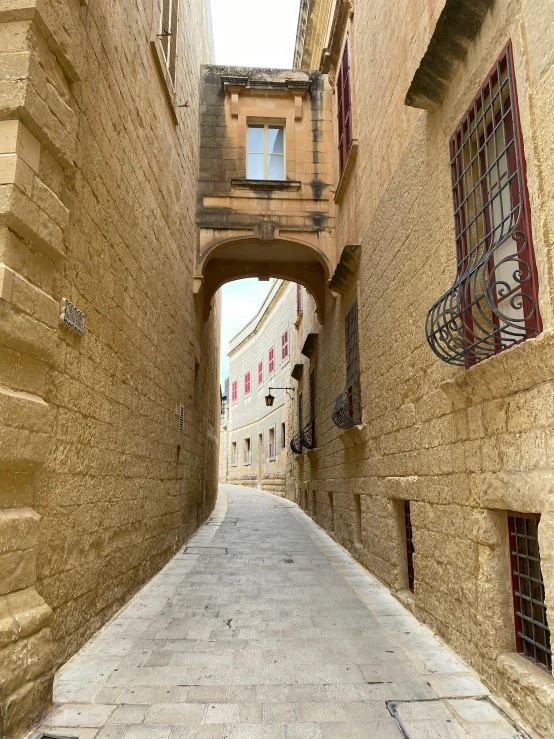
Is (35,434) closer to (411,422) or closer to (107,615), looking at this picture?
(107,615)

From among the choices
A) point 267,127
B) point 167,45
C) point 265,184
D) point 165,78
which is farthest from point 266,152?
point 165,78

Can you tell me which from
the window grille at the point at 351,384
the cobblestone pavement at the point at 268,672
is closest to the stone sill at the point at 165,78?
the window grille at the point at 351,384

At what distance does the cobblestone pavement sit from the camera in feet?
9.09

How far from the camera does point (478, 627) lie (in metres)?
3.38

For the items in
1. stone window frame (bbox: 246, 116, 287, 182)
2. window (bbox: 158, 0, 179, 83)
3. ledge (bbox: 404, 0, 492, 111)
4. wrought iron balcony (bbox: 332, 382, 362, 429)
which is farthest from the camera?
stone window frame (bbox: 246, 116, 287, 182)

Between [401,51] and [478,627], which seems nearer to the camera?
[478,627]

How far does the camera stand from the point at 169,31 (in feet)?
24.4

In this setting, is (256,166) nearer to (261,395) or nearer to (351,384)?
(351,384)

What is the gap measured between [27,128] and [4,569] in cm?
230

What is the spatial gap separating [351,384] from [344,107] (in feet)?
15.2

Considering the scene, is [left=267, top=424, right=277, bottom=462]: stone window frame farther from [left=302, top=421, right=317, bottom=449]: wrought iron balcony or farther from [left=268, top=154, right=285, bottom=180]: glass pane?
[left=268, top=154, right=285, bottom=180]: glass pane

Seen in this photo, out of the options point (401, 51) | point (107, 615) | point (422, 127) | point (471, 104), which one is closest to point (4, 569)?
point (107, 615)

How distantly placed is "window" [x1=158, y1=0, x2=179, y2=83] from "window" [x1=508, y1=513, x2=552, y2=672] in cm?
688

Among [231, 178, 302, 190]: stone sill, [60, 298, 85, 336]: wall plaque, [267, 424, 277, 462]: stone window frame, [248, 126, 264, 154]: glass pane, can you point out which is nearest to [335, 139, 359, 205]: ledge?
[231, 178, 302, 190]: stone sill
